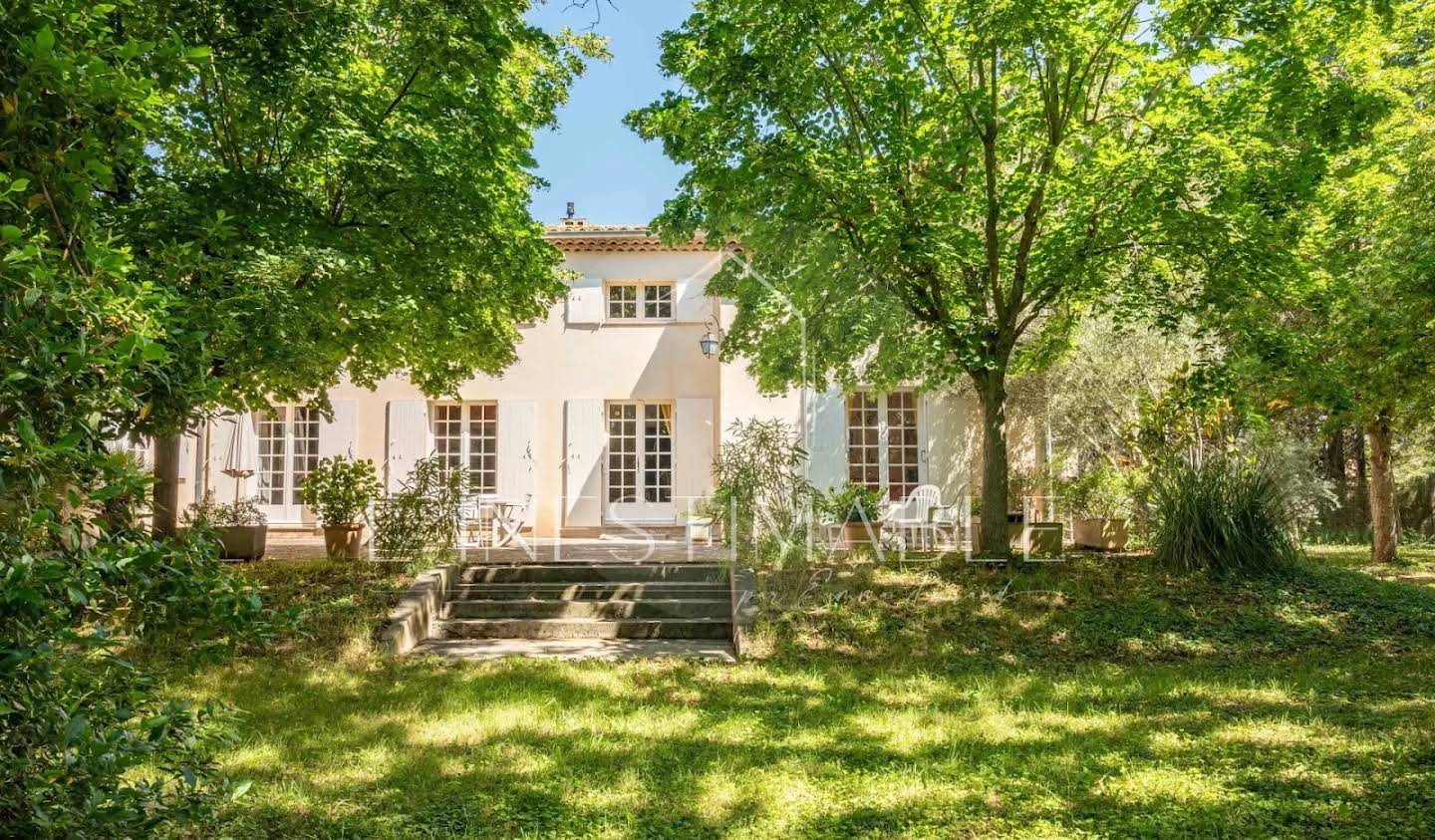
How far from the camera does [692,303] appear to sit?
44.9 ft

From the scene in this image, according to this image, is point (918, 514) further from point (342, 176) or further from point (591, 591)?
point (342, 176)

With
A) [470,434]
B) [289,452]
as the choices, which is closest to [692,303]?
[470,434]

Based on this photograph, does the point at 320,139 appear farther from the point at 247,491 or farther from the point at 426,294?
the point at 247,491

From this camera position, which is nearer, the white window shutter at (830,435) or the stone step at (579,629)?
the stone step at (579,629)

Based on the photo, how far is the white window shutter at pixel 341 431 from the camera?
44.2 feet

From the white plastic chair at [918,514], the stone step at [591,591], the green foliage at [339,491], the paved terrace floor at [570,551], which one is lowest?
the stone step at [591,591]

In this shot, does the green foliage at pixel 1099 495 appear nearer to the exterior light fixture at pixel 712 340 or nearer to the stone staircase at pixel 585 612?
the exterior light fixture at pixel 712 340

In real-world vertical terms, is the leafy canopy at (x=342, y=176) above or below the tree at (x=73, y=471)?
above

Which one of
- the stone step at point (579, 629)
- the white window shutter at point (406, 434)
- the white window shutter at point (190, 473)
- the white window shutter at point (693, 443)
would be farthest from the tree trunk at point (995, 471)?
the white window shutter at point (190, 473)

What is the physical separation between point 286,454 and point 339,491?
4.59 meters

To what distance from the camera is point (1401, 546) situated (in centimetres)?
1455

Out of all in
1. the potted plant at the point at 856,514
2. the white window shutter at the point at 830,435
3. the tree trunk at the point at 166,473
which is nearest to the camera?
the tree trunk at the point at 166,473

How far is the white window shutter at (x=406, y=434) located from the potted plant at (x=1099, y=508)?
9554mm

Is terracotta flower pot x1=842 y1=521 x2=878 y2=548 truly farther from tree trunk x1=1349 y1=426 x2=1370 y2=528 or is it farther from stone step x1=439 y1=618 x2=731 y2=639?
tree trunk x1=1349 y1=426 x2=1370 y2=528
